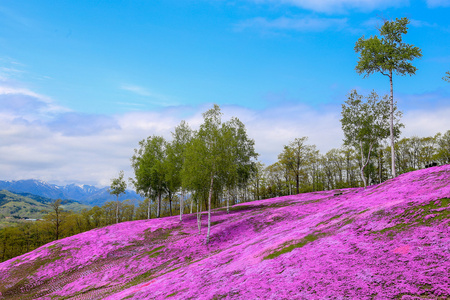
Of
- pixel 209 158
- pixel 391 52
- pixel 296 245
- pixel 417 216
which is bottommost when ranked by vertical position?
pixel 296 245

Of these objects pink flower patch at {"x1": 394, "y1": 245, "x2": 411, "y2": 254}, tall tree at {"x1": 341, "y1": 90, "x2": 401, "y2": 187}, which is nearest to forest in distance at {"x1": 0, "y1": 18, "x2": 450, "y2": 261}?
tall tree at {"x1": 341, "y1": 90, "x2": 401, "y2": 187}

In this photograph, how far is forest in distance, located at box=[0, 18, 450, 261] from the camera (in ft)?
127

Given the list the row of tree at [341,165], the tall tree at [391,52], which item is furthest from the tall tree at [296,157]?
the tall tree at [391,52]

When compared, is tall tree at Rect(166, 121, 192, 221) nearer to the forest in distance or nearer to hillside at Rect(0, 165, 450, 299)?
the forest in distance

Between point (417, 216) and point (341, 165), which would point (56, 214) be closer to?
point (417, 216)

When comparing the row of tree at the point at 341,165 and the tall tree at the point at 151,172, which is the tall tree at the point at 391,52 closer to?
the row of tree at the point at 341,165

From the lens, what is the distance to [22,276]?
36.7 m

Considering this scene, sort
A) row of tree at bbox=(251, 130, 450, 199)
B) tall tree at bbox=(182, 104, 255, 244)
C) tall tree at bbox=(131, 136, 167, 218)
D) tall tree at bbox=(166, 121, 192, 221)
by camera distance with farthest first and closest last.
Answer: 1. row of tree at bbox=(251, 130, 450, 199)
2. tall tree at bbox=(131, 136, 167, 218)
3. tall tree at bbox=(166, 121, 192, 221)
4. tall tree at bbox=(182, 104, 255, 244)

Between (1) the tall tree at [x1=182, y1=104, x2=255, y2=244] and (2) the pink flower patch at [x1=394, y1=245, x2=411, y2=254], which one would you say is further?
(1) the tall tree at [x1=182, y1=104, x2=255, y2=244]

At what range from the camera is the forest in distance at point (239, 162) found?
3884cm

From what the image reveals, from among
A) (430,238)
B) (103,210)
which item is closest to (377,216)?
(430,238)

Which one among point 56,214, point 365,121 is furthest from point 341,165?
point 56,214

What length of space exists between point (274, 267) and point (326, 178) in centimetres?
11069

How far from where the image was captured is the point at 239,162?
61.2 metres
